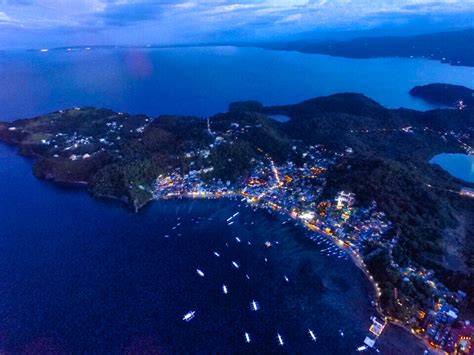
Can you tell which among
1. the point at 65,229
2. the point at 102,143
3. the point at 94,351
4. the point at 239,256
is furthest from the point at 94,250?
the point at 102,143

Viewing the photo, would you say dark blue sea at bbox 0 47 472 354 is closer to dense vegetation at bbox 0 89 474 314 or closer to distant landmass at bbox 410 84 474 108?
dense vegetation at bbox 0 89 474 314

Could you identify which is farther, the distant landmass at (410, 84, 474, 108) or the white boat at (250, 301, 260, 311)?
the distant landmass at (410, 84, 474, 108)

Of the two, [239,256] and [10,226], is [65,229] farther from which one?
[239,256]

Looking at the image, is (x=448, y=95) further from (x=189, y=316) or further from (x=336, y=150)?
(x=189, y=316)

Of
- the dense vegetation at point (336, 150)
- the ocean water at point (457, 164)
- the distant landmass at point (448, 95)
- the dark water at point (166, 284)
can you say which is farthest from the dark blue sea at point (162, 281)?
the distant landmass at point (448, 95)

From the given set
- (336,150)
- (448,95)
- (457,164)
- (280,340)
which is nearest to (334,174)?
(336,150)

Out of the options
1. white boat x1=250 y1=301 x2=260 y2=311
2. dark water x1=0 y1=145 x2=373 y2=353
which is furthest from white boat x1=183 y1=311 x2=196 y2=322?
white boat x1=250 y1=301 x2=260 y2=311
